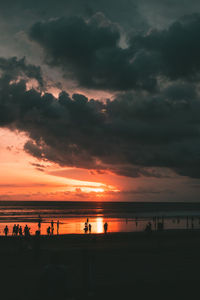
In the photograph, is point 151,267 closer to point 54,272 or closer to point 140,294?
point 140,294

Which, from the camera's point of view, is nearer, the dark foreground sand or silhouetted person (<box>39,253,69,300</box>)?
silhouetted person (<box>39,253,69,300</box>)

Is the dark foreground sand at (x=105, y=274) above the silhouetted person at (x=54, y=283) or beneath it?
beneath

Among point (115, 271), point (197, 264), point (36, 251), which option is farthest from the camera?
point (36, 251)

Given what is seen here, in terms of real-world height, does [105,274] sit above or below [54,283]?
below

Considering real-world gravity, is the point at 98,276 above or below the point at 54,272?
below

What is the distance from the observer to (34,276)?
17562 mm

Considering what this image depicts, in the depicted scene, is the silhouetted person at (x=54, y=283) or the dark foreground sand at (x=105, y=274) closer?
the silhouetted person at (x=54, y=283)

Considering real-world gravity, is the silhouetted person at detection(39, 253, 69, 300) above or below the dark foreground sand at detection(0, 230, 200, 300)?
above

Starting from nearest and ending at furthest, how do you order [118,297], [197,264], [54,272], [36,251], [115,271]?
[54,272] < [118,297] < [115,271] < [197,264] < [36,251]

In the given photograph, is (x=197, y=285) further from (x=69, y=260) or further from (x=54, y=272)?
(x=69, y=260)

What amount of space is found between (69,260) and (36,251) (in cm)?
229

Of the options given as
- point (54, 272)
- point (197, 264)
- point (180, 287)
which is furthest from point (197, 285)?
point (54, 272)

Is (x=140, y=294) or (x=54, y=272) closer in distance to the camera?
(x=54, y=272)

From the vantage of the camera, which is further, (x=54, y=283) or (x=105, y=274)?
(x=105, y=274)
